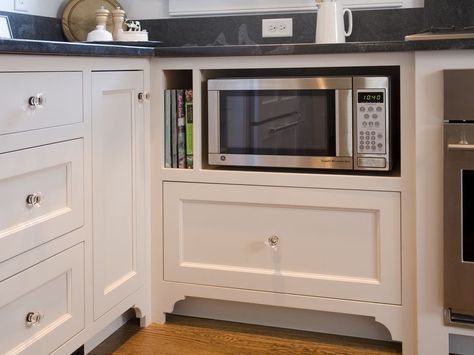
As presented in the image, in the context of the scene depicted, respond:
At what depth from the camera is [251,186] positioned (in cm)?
195

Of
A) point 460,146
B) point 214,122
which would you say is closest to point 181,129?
point 214,122

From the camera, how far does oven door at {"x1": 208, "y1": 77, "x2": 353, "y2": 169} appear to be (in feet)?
6.19

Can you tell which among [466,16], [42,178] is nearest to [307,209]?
[42,178]

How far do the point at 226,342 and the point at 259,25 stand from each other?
1.24 m

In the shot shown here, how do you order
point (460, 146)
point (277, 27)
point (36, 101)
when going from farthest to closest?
point (277, 27) → point (460, 146) → point (36, 101)

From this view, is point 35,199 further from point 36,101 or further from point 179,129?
point 179,129

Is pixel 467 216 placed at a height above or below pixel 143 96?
below

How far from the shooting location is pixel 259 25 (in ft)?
7.90

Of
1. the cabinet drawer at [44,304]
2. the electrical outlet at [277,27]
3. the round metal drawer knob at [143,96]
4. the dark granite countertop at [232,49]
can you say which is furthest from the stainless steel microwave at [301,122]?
the cabinet drawer at [44,304]

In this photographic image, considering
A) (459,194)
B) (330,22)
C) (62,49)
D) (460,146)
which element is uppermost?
(330,22)

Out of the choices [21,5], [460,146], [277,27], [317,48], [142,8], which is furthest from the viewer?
[142,8]

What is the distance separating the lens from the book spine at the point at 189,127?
2025mm

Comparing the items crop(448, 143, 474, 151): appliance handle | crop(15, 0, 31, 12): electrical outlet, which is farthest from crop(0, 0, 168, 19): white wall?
crop(448, 143, 474, 151): appliance handle

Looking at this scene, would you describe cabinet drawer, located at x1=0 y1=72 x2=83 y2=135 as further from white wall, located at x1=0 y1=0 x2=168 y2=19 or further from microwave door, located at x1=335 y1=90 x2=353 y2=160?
white wall, located at x1=0 y1=0 x2=168 y2=19
